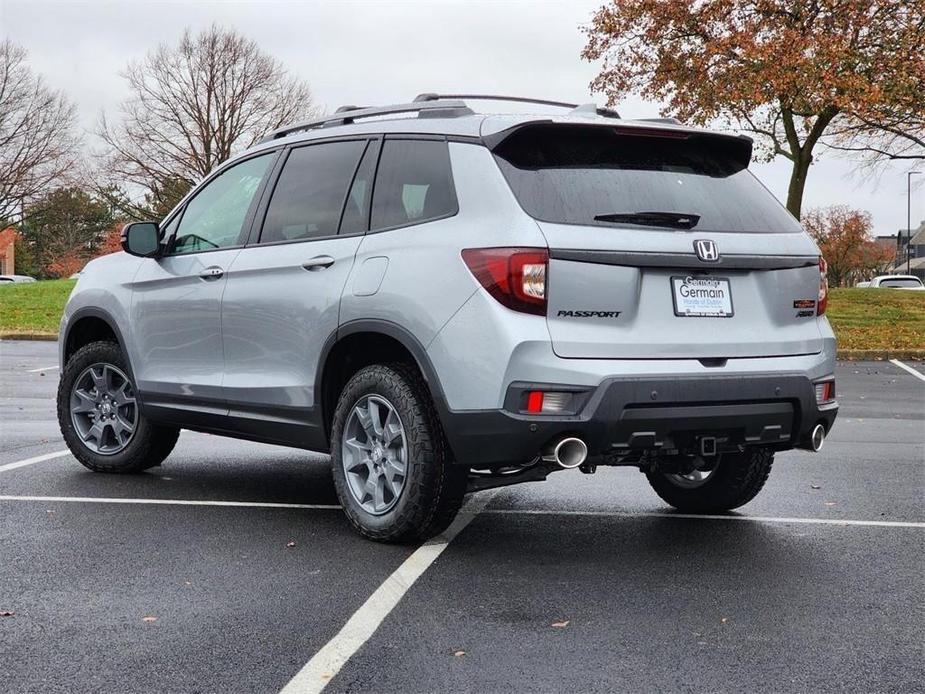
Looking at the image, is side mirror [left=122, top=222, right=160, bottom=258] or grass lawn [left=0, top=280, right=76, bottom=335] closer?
side mirror [left=122, top=222, right=160, bottom=258]

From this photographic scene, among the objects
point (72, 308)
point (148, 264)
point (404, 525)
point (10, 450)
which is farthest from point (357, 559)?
point (10, 450)

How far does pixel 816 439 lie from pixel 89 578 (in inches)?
126

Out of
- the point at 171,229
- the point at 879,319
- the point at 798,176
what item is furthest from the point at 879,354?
the point at 171,229

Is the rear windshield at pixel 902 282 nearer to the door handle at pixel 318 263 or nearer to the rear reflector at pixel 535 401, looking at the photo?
the door handle at pixel 318 263

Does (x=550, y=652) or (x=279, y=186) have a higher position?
(x=279, y=186)

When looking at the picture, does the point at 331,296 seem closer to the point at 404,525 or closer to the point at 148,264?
the point at 404,525

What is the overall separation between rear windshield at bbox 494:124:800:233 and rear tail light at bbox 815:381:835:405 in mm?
727

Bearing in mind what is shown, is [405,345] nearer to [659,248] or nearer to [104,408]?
[659,248]

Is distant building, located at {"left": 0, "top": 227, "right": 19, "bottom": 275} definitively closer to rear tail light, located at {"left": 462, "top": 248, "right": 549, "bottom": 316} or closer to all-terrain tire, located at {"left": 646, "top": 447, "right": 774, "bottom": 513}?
all-terrain tire, located at {"left": 646, "top": 447, "right": 774, "bottom": 513}

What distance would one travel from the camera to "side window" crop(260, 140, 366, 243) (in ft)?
20.2

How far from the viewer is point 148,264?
290 inches

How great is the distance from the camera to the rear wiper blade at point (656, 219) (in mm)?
5188

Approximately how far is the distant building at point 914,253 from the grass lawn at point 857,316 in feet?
348

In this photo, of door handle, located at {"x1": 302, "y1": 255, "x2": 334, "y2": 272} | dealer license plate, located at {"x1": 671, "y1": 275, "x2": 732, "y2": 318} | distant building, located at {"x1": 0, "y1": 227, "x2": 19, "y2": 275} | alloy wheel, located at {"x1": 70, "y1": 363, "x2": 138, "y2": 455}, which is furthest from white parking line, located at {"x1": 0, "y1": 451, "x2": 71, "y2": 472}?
distant building, located at {"x1": 0, "y1": 227, "x2": 19, "y2": 275}
